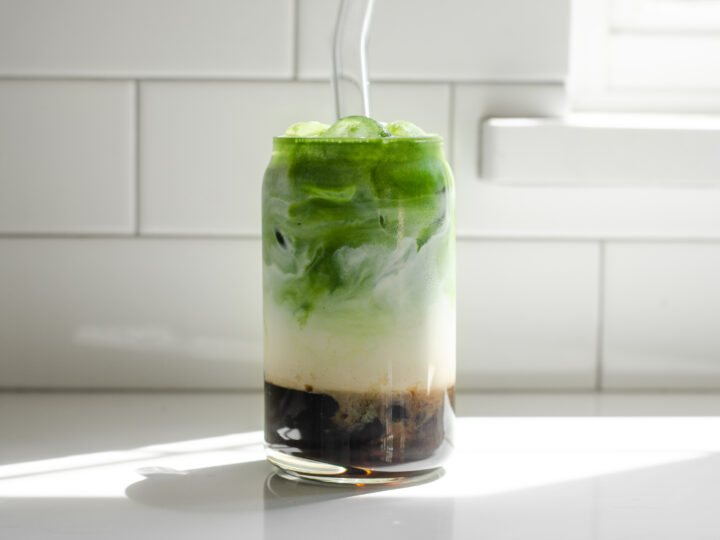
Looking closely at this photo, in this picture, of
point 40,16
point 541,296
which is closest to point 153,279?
point 40,16

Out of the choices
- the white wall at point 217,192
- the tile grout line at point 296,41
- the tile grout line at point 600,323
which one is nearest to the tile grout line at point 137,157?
the white wall at point 217,192

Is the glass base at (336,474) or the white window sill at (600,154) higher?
the white window sill at (600,154)

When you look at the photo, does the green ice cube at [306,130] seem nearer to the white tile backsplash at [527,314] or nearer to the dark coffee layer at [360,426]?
the dark coffee layer at [360,426]

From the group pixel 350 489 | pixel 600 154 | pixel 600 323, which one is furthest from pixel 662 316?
pixel 350 489

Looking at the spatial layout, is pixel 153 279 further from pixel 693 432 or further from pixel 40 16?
pixel 693 432

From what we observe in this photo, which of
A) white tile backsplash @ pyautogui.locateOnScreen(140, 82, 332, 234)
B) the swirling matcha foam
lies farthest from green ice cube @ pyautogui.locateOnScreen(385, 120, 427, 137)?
white tile backsplash @ pyautogui.locateOnScreen(140, 82, 332, 234)
